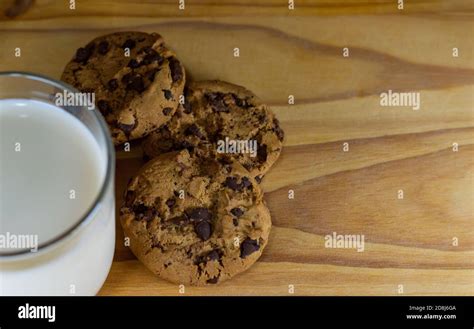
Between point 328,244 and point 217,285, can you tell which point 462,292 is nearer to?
point 328,244

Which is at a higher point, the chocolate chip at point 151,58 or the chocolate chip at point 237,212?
the chocolate chip at point 151,58

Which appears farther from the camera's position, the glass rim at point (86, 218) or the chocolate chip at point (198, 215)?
the chocolate chip at point (198, 215)

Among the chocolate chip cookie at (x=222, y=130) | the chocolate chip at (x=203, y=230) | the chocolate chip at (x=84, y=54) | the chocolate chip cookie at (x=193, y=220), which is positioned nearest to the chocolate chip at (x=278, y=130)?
the chocolate chip cookie at (x=222, y=130)

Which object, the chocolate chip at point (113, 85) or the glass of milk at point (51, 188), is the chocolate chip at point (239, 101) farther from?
the glass of milk at point (51, 188)

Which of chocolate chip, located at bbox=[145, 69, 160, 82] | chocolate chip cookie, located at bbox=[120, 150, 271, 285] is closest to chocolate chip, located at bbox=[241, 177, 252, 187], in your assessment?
chocolate chip cookie, located at bbox=[120, 150, 271, 285]

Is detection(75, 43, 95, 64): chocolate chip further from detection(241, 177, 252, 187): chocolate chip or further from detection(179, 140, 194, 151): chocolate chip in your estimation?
detection(241, 177, 252, 187): chocolate chip

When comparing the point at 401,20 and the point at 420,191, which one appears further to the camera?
the point at 401,20

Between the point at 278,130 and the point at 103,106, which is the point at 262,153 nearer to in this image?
the point at 278,130
